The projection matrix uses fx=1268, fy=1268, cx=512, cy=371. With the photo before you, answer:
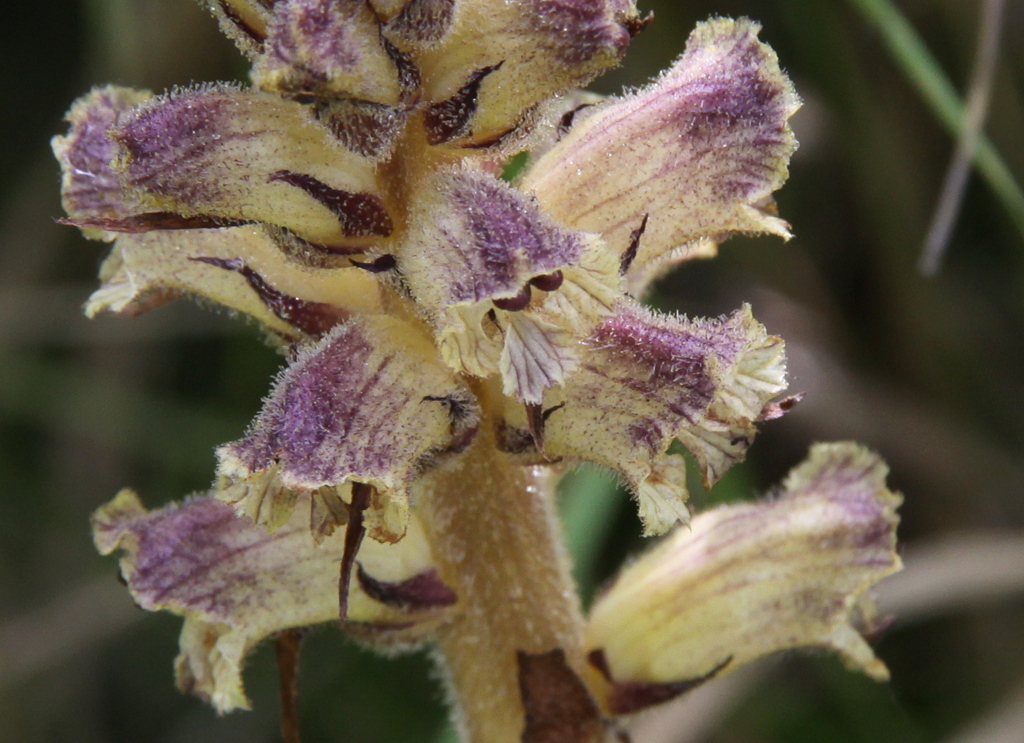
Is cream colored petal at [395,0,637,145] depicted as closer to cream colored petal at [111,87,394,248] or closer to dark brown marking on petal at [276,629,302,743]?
cream colored petal at [111,87,394,248]

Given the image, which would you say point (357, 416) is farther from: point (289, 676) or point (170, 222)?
point (289, 676)

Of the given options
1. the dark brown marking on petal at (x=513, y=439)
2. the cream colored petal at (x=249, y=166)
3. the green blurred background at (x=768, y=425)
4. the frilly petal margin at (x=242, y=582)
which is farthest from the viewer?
the green blurred background at (x=768, y=425)

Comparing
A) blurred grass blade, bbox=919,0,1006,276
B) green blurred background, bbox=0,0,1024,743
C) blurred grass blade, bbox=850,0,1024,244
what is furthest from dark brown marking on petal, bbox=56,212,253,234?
green blurred background, bbox=0,0,1024,743

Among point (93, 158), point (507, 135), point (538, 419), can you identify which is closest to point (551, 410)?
point (538, 419)

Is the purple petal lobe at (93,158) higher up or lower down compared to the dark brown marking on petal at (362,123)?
higher up

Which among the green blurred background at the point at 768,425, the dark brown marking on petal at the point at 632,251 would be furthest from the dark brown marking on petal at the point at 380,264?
the green blurred background at the point at 768,425

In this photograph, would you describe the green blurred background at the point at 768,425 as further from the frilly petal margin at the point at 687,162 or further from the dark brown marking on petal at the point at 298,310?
the dark brown marking on petal at the point at 298,310

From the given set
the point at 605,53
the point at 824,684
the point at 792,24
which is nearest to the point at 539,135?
the point at 605,53
